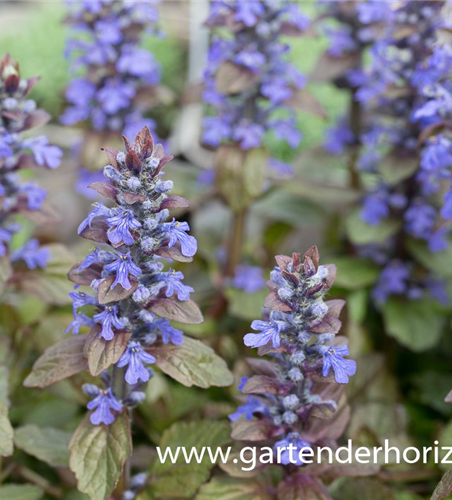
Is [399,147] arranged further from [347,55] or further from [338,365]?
[338,365]

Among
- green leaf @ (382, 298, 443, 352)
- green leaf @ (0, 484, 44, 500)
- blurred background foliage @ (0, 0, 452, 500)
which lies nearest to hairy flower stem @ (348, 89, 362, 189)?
blurred background foliage @ (0, 0, 452, 500)

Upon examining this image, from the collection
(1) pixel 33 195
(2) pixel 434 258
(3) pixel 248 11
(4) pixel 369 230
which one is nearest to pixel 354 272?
(4) pixel 369 230

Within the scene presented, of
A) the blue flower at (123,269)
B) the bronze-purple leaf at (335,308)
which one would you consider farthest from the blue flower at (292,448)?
the blue flower at (123,269)

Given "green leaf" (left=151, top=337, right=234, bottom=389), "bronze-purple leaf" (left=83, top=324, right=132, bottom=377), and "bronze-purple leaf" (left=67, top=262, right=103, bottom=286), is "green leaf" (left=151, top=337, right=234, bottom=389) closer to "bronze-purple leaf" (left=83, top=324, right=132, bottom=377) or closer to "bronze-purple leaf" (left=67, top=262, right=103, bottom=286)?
"bronze-purple leaf" (left=83, top=324, right=132, bottom=377)

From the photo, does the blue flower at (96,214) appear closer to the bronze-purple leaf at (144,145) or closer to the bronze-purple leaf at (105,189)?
the bronze-purple leaf at (105,189)

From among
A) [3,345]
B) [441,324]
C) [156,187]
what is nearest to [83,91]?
[3,345]

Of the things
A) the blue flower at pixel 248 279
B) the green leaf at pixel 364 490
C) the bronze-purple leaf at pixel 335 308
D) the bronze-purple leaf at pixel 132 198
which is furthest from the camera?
the blue flower at pixel 248 279

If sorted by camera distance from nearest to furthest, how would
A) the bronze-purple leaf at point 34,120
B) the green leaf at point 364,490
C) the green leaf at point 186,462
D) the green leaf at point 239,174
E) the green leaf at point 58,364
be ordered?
the green leaf at point 58,364
the green leaf at point 186,462
the green leaf at point 364,490
the bronze-purple leaf at point 34,120
the green leaf at point 239,174
